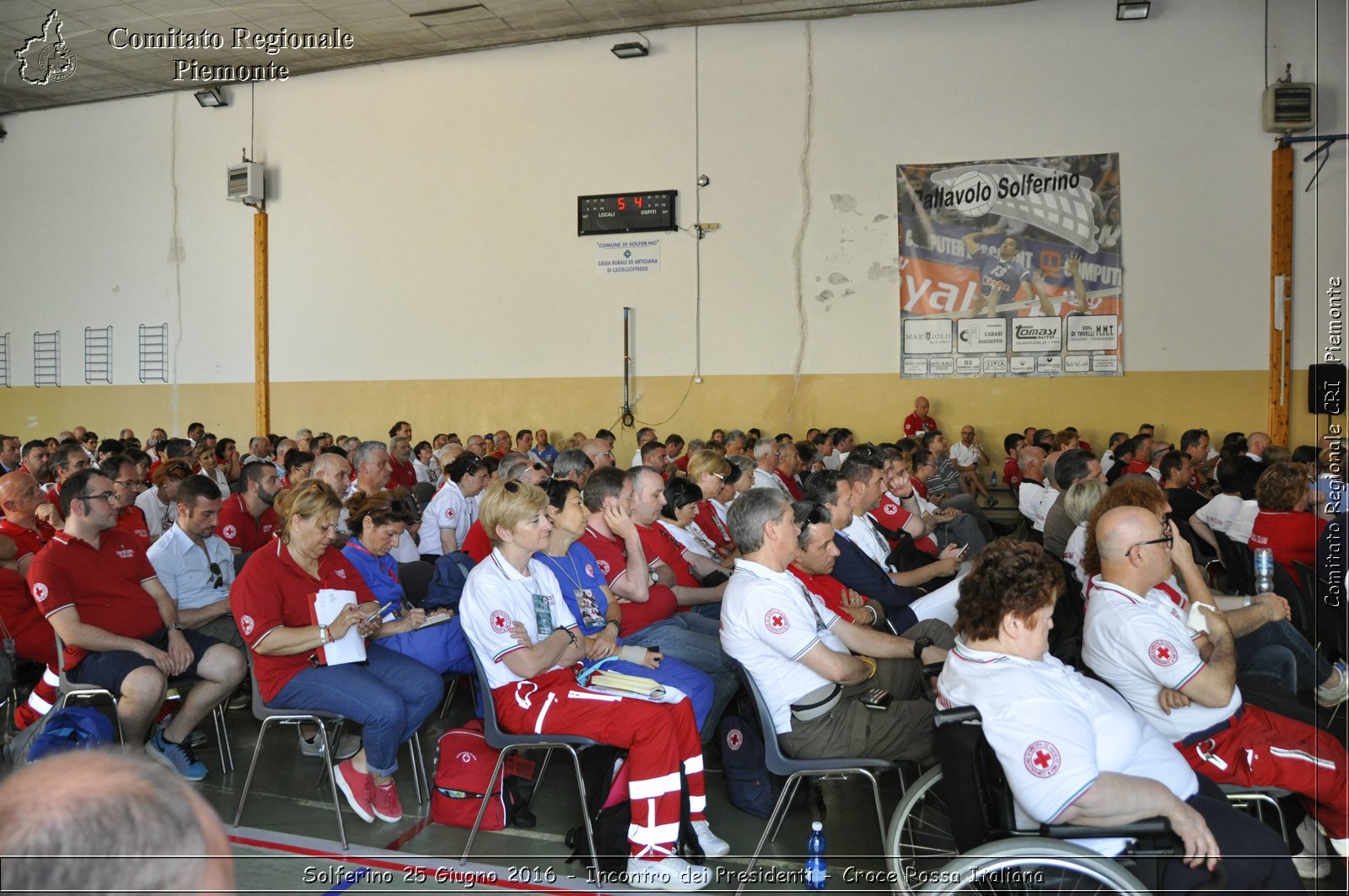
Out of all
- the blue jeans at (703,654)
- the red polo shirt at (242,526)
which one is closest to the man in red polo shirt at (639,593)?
the blue jeans at (703,654)

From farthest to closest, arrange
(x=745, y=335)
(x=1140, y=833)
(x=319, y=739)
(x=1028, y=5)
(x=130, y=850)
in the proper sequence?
1. (x=745, y=335)
2. (x=1028, y=5)
3. (x=319, y=739)
4. (x=1140, y=833)
5. (x=130, y=850)

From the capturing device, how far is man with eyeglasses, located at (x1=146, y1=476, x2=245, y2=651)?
3.91m

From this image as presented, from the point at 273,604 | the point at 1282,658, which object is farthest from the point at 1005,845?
the point at 273,604

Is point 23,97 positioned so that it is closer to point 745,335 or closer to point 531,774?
point 745,335

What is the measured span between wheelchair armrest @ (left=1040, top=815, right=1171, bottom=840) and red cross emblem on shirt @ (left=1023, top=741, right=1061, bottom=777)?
115mm

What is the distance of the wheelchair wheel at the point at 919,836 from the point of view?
7.49 feet

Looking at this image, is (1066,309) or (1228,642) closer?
(1228,642)

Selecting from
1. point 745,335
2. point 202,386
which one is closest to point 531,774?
point 745,335

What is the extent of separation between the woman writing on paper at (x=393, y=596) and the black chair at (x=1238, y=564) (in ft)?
12.7

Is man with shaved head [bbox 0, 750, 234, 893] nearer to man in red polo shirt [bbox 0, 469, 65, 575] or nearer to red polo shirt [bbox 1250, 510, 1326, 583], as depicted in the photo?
man in red polo shirt [bbox 0, 469, 65, 575]

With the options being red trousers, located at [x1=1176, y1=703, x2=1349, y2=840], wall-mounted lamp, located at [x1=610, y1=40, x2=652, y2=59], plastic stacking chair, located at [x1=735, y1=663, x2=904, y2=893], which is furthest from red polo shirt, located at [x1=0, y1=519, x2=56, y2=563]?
wall-mounted lamp, located at [x1=610, y1=40, x2=652, y2=59]

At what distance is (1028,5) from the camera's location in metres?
10.5

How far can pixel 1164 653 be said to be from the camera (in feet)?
7.69

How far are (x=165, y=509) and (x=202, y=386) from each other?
8.30m
